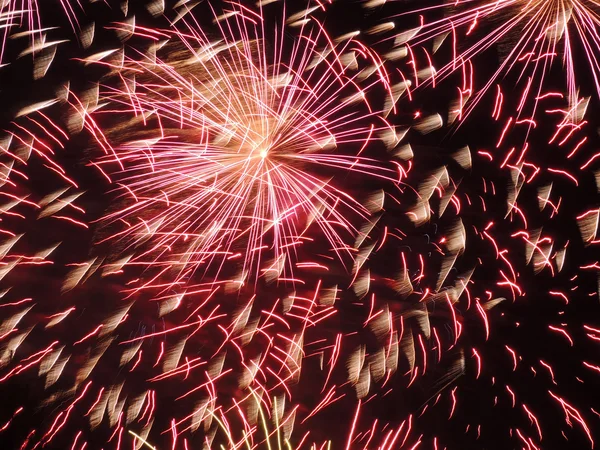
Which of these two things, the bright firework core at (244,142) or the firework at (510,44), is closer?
the firework at (510,44)

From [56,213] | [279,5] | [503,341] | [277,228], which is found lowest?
[503,341]

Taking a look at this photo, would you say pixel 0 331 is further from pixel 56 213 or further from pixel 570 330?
pixel 570 330

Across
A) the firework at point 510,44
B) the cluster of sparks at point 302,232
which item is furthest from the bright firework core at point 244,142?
the firework at point 510,44

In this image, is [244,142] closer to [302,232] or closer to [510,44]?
[302,232]

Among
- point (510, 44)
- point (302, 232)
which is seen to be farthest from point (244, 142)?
Answer: point (510, 44)

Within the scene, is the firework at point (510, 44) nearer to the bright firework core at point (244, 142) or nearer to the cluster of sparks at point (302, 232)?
the cluster of sparks at point (302, 232)

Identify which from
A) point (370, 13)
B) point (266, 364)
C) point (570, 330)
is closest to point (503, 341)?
point (570, 330)

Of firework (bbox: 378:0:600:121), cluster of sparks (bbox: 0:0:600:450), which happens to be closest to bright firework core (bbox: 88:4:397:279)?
cluster of sparks (bbox: 0:0:600:450)

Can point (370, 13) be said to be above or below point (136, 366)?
above

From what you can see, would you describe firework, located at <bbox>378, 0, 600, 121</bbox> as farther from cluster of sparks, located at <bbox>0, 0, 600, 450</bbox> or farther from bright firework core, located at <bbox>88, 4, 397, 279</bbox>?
bright firework core, located at <bbox>88, 4, 397, 279</bbox>
